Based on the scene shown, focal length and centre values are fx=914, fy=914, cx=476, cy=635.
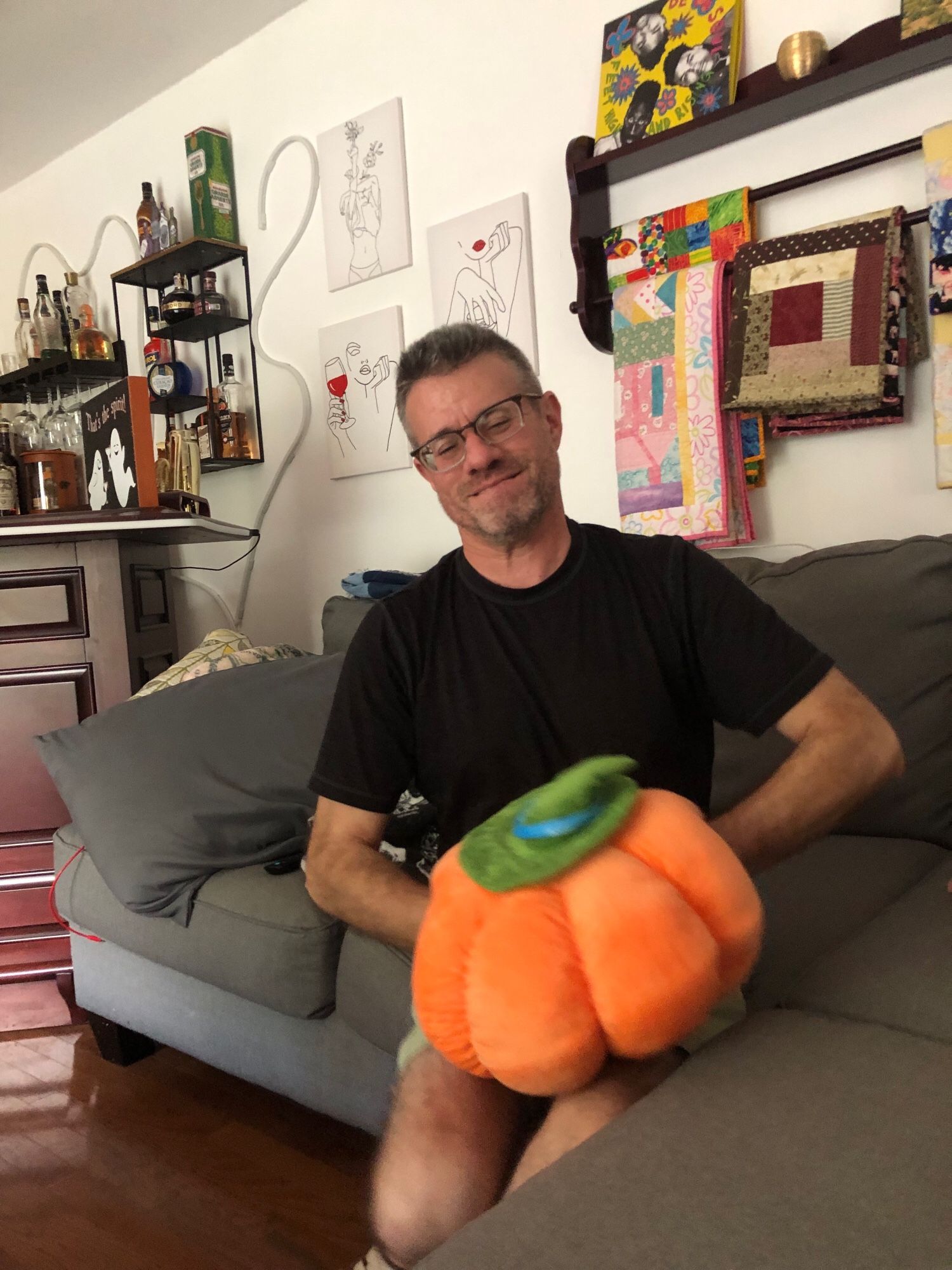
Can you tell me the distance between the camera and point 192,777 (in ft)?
5.16

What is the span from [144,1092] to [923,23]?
90.6 inches

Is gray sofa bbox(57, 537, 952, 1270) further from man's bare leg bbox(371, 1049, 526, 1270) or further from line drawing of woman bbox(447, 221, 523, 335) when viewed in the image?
line drawing of woman bbox(447, 221, 523, 335)

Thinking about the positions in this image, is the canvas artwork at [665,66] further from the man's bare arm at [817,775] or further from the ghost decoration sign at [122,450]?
the man's bare arm at [817,775]

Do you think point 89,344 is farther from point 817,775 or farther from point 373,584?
point 817,775

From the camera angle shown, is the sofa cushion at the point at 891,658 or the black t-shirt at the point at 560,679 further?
the sofa cushion at the point at 891,658

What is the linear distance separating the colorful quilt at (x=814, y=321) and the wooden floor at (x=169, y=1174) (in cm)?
142

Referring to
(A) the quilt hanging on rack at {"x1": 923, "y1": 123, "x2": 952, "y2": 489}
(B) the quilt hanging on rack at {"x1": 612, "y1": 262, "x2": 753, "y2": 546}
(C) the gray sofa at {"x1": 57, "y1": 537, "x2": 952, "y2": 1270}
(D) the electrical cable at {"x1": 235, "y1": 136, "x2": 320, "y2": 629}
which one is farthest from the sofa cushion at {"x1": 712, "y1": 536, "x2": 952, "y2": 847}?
(D) the electrical cable at {"x1": 235, "y1": 136, "x2": 320, "y2": 629}

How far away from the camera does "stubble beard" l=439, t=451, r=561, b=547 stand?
3.51ft

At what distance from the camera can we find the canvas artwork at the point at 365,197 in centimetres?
243

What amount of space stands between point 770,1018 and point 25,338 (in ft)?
11.2

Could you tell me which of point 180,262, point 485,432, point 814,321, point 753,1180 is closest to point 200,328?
point 180,262

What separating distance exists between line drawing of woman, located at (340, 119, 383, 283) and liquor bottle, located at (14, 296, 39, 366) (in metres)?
1.27

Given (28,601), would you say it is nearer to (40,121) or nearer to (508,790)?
(508,790)

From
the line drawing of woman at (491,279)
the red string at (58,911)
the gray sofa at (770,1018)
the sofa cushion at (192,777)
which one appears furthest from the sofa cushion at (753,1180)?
the line drawing of woman at (491,279)
